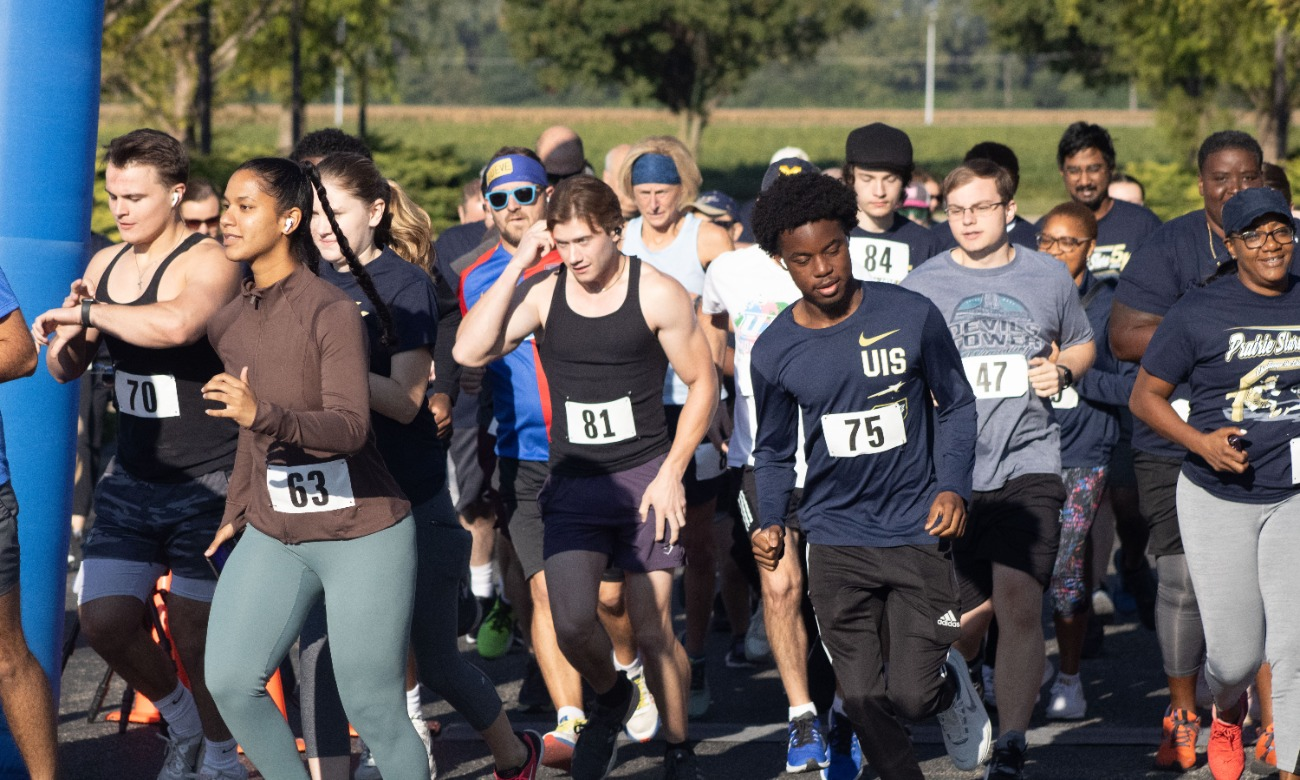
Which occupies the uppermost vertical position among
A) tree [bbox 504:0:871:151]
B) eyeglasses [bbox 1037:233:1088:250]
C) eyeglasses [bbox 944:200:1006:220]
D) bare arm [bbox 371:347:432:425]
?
tree [bbox 504:0:871:151]

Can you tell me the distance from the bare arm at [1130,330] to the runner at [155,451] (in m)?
3.26

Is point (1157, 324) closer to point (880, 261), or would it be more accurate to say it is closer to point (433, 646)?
point (880, 261)

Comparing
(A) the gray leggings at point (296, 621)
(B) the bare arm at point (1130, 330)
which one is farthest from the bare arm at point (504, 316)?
(B) the bare arm at point (1130, 330)

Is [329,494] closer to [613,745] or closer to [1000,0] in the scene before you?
[613,745]

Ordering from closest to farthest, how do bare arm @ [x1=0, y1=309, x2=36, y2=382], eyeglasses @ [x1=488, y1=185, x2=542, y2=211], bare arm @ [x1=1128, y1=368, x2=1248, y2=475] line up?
1. bare arm @ [x1=0, y1=309, x2=36, y2=382]
2. bare arm @ [x1=1128, y1=368, x2=1248, y2=475]
3. eyeglasses @ [x1=488, y1=185, x2=542, y2=211]

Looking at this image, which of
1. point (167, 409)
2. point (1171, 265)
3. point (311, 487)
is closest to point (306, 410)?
point (311, 487)

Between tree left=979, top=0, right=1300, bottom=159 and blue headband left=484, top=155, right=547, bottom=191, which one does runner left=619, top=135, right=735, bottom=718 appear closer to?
blue headband left=484, top=155, right=547, bottom=191

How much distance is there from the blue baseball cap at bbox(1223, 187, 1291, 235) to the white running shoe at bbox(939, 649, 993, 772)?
1683 millimetres

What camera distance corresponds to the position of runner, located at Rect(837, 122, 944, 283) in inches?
285

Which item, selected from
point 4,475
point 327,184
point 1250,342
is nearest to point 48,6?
point 327,184

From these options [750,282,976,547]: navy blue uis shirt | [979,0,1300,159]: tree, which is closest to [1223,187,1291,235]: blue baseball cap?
[750,282,976,547]: navy blue uis shirt

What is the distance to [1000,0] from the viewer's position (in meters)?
44.3

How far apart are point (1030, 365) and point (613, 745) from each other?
2024 millimetres

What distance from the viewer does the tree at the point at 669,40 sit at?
1698 inches
